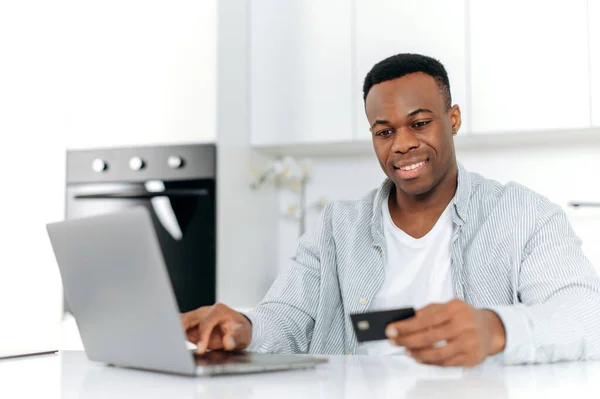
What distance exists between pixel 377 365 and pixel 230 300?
178 cm

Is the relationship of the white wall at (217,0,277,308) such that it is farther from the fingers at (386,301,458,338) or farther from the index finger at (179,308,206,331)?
the fingers at (386,301,458,338)

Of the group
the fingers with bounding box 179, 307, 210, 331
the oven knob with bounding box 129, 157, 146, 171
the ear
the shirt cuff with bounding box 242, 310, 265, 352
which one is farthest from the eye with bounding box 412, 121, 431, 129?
the oven knob with bounding box 129, 157, 146, 171

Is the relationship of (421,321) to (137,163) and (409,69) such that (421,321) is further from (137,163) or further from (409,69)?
(137,163)

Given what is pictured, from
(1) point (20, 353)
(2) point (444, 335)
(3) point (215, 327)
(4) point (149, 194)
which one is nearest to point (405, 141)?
(3) point (215, 327)

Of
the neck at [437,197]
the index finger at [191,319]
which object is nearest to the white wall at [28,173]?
the index finger at [191,319]

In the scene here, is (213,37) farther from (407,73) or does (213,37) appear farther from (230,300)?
(407,73)

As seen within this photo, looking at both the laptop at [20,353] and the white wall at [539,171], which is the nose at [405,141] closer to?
the laptop at [20,353]

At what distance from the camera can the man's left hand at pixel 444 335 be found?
941mm

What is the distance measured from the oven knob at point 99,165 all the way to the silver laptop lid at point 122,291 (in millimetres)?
1873

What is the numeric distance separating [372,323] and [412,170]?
85 cm

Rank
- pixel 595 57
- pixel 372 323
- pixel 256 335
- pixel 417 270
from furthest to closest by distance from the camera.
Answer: pixel 595 57
pixel 417 270
pixel 256 335
pixel 372 323

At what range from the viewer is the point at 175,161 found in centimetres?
284

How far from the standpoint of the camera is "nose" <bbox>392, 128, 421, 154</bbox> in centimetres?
168

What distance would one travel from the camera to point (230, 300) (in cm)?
283
